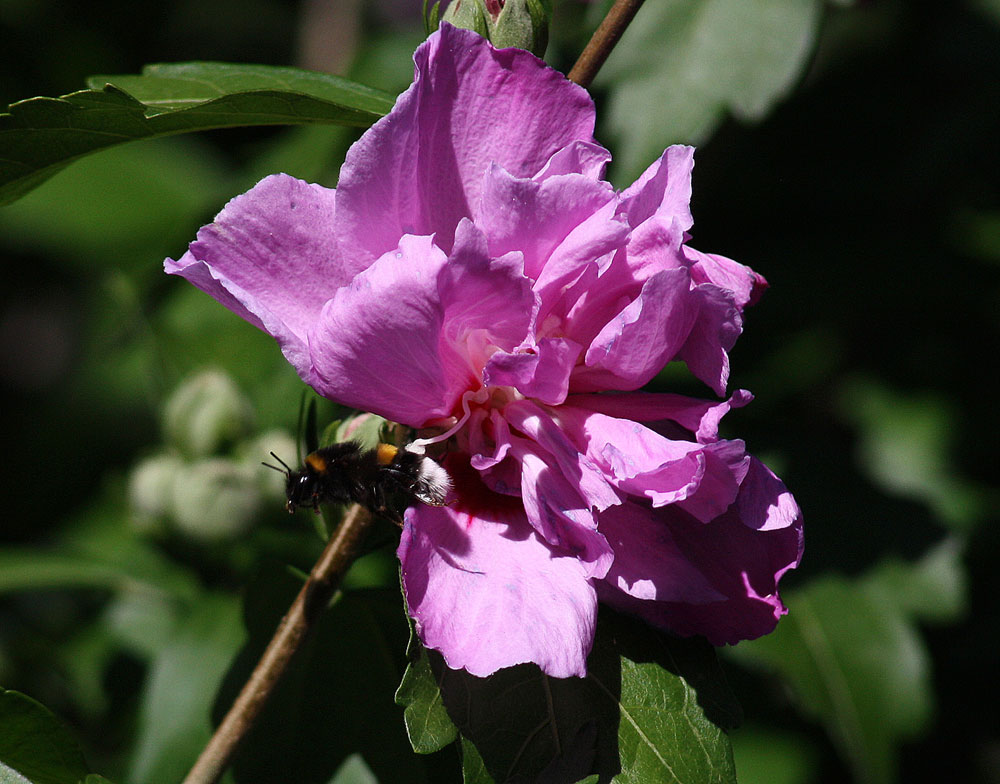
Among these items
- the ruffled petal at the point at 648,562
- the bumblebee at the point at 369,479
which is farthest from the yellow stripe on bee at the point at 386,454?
the ruffled petal at the point at 648,562

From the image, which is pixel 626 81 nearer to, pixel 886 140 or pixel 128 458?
pixel 886 140

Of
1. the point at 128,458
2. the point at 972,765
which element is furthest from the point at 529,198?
the point at 128,458

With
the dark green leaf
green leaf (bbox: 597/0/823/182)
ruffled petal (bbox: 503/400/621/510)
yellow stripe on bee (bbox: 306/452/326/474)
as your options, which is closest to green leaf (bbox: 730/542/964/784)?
the dark green leaf

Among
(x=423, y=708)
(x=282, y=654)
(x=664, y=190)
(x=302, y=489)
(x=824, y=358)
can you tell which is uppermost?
(x=664, y=190)

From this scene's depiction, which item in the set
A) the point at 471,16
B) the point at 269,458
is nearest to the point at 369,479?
the point at 471,16

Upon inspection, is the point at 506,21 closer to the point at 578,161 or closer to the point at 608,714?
the point at 578,161

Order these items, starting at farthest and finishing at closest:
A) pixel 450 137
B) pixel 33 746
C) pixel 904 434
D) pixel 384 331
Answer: pixel 904 434 → pixel 33 746 → pixel 450 137 → pixel 384 331

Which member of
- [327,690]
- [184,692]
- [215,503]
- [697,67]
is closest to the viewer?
[327,690]
